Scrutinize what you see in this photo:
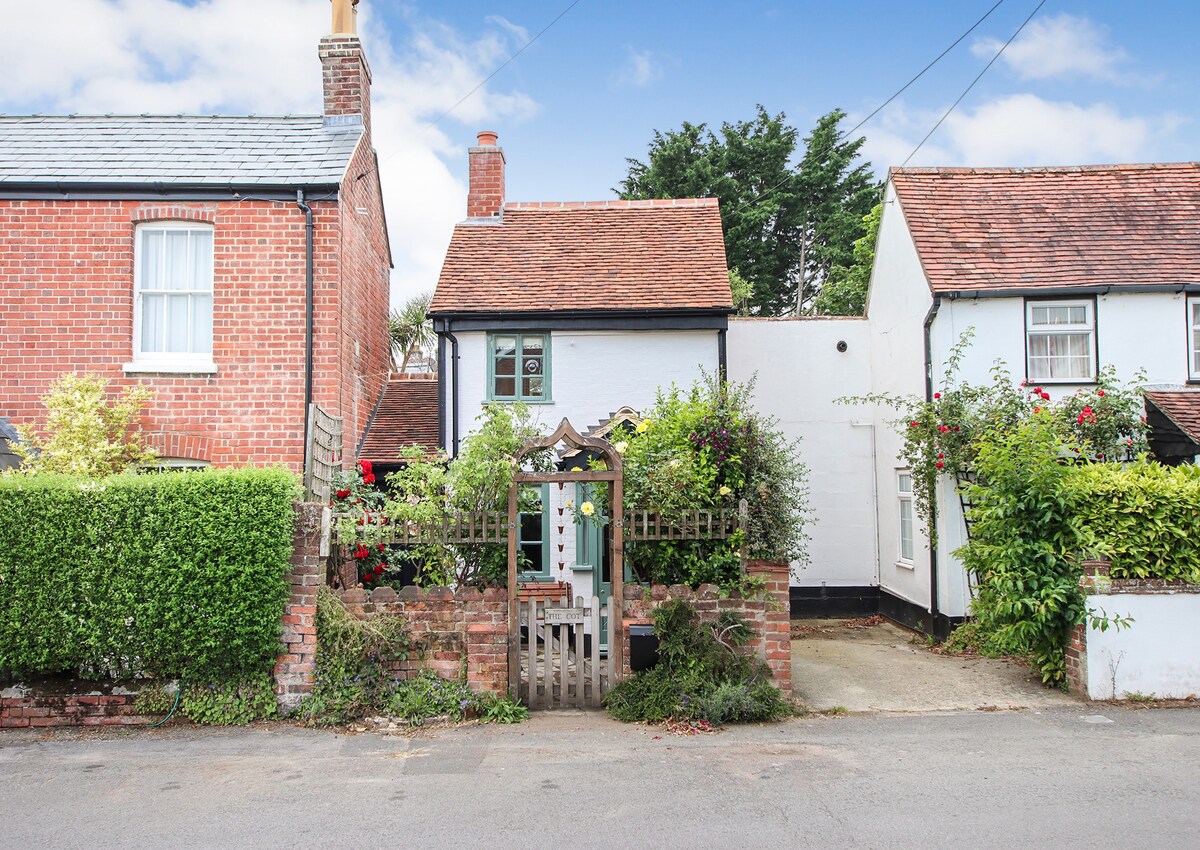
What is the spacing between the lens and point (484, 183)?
15898 mm

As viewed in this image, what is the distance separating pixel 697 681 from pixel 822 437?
8391 millimetres

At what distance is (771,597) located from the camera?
901 cm

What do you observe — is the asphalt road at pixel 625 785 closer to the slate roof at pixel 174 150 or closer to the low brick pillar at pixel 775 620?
the low brick pillar at pixel 775 620

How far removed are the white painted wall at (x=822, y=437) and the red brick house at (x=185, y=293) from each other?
25.0ft

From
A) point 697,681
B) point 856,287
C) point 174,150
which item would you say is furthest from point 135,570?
A: point 856,287

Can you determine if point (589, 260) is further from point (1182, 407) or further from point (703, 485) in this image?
point (1182, 407)

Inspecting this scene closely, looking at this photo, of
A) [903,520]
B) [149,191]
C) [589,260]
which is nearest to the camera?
[149,191]

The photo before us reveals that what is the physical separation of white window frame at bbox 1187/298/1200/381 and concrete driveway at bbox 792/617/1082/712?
568 centimetres

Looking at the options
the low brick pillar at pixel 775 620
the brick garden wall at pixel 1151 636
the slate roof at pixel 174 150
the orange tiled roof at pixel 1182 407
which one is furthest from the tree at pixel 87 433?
the orange tiled roof at pixel 1182 407

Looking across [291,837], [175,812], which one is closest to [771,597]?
[291,837]

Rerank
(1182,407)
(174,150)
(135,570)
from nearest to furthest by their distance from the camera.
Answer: (135,570) → (1182,407) → (174,150)

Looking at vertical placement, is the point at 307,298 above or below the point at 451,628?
above

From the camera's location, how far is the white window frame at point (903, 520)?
562 inches

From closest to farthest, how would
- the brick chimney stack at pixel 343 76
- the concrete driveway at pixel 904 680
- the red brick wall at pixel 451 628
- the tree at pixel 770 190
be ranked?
the red brick wall at pixel 451 628, the concrete driveway at pixel 904 680, the brick chimney stack at pixel 343 76, the tree at pixel 770 190
